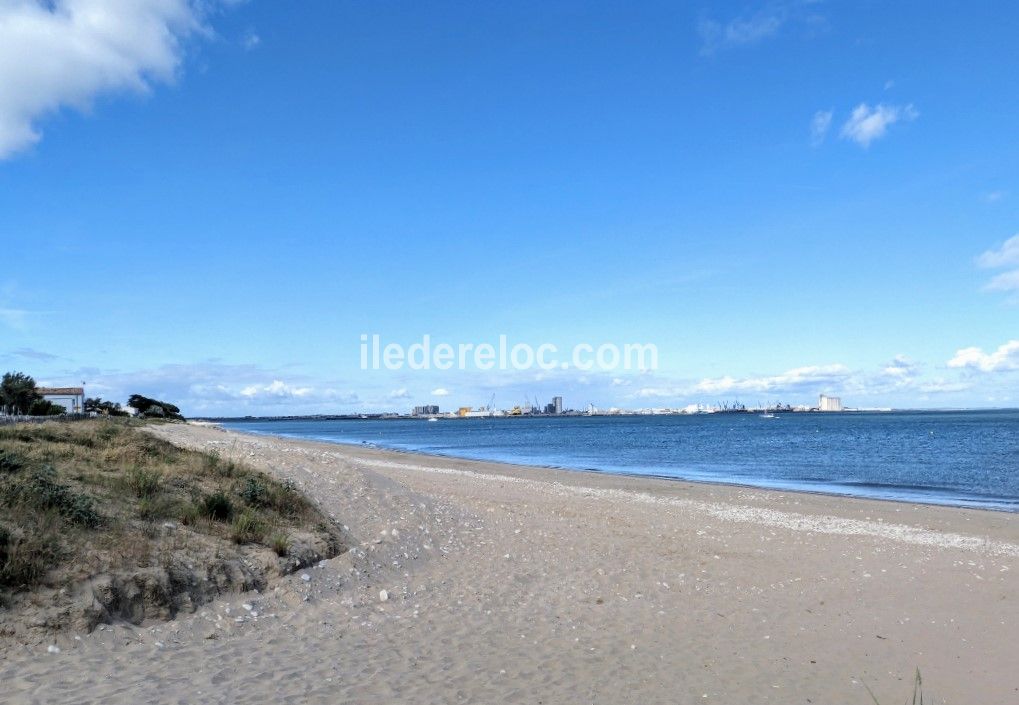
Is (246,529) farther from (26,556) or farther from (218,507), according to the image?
(26,556)

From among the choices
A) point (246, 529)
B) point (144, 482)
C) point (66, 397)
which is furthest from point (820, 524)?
point (66, 397)

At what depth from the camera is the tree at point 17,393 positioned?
64650 mm

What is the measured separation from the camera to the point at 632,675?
7742 millimetres

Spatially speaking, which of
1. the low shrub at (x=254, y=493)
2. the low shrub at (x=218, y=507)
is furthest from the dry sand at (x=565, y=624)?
the low shrub at (x=218, y=507)

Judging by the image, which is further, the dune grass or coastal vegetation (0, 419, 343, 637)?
the dune grass

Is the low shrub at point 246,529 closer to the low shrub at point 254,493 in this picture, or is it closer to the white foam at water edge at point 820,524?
the low shrub at point 254,493

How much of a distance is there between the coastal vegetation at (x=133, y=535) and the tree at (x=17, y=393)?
197 ft

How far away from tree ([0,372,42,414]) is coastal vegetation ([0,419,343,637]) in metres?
60.2

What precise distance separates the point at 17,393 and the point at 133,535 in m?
68.1

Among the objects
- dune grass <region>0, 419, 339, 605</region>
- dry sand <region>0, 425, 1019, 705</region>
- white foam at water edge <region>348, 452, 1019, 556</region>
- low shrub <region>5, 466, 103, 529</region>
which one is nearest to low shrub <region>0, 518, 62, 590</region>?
dune grass <region>0, 419, 339, 605</region>

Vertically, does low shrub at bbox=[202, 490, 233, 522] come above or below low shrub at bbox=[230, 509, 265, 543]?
above

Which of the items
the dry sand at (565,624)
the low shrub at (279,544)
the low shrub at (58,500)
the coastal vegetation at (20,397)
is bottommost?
the dry sand at (565,624)

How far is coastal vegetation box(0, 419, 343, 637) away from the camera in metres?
8.12

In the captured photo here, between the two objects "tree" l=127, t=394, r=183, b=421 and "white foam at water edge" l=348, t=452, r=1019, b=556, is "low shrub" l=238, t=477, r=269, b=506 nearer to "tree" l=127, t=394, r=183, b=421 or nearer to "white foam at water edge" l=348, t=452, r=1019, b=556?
"white foam at water edge" l=348, t=452, r=1019, b=556
